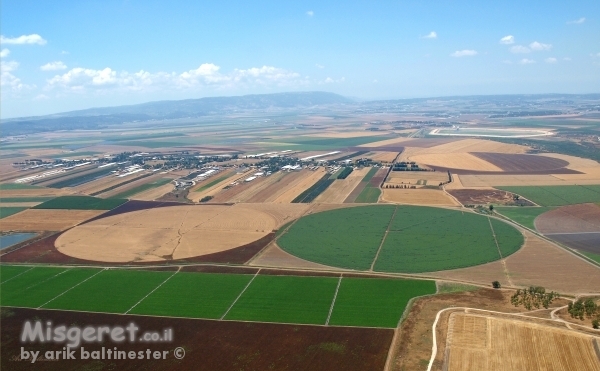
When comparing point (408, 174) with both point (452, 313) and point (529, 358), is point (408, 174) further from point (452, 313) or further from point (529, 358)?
point (529, 358)

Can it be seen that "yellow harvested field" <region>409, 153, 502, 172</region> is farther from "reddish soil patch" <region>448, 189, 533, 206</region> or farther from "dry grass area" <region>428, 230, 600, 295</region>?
"dry grass area" <region>428, 230, 600, 295</region>

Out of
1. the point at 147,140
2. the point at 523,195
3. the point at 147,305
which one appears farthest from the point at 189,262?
the point at 147,140

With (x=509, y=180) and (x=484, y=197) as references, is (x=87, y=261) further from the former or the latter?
(x=509, y=180)

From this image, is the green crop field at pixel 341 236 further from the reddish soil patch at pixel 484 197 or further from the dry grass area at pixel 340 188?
the reddish soil patch at pixel 484 197

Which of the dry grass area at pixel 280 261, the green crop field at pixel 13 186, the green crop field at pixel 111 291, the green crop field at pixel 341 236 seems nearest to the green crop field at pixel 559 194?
the green crop field at pixel 341 236

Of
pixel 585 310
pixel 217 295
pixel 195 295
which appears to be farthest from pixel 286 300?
pixel 585 310
